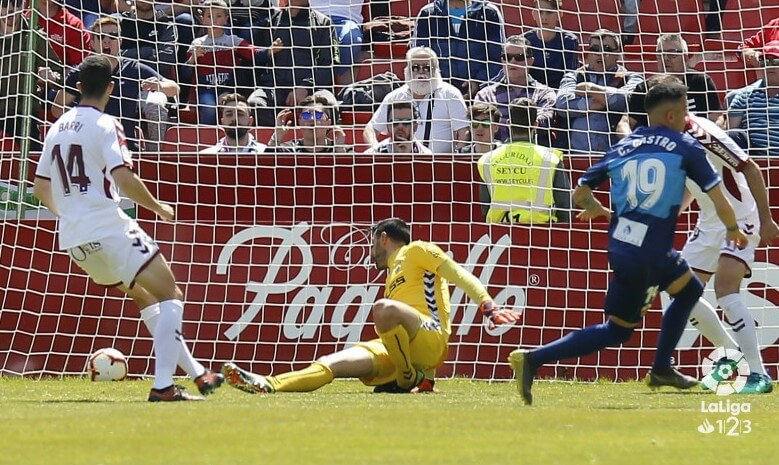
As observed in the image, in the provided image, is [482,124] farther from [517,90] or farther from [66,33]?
[66,33]

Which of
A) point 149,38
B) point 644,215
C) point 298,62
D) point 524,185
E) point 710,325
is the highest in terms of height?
point 149,38

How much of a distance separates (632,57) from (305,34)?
13.6 feet

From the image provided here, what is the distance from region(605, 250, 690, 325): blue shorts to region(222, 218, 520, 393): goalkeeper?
113 cm

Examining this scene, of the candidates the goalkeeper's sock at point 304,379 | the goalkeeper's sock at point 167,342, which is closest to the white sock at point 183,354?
the goalkeeper's sock at point 167,342

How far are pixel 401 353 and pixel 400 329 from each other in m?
0.21

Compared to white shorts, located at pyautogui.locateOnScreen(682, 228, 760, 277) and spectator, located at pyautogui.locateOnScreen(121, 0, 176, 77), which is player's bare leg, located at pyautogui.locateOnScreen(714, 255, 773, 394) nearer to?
white shorts, located at pyautogui.locateOnScreen(682, 228, 760, 277)

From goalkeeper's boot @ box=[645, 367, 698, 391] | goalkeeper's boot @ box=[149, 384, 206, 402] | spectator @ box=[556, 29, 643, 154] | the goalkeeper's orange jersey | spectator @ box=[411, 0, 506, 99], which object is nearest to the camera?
goalkeeper's boot @ box=[149, 384, 206, 402]

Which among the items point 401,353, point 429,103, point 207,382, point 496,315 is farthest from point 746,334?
point 429,103

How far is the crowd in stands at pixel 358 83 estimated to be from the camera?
13562 millimetres

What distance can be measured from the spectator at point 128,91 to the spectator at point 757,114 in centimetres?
564

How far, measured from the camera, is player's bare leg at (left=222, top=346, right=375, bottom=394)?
9.83m

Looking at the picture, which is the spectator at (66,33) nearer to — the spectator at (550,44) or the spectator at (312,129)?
the spectator at (312,129)

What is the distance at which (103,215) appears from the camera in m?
8.88

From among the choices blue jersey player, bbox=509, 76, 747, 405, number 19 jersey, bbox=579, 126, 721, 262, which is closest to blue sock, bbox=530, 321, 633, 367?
blue jersey player, bbox=509, 76, 747, 405
